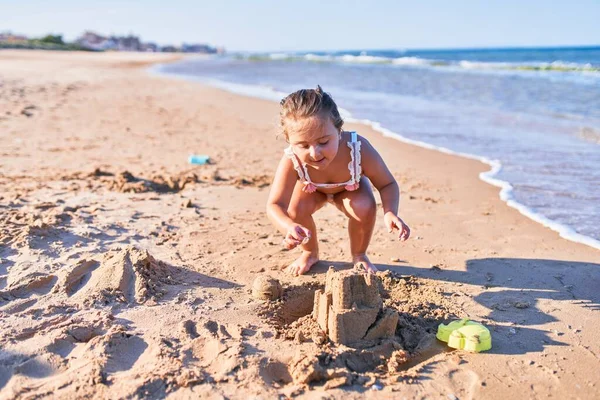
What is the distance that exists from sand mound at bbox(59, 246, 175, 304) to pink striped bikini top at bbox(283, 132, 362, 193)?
37.4 inches

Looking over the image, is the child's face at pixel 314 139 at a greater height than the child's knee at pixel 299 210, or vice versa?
the child's face at pixel 314 139

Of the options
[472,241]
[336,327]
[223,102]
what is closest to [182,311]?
[336,327]

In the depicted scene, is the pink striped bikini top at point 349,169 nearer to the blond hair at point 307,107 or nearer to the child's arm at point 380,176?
the child's arm at point 380,176

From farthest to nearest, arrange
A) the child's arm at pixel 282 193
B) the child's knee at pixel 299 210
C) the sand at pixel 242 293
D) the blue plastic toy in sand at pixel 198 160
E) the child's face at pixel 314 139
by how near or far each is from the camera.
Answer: the blue plastic toy in sand at pixel 198 160 < the child's knee at pixel 299 210 < the child's arm at pixel 282 193 < the child's face at pixel 314 139 < the sand at pixel 242 293

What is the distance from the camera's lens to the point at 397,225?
113 inches

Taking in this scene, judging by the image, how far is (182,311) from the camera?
102 inches

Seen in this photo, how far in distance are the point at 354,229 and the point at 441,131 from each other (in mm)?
5403

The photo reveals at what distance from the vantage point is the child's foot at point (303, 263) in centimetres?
323

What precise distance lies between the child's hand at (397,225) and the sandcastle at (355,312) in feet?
1.64

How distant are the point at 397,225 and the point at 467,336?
74 centimetres

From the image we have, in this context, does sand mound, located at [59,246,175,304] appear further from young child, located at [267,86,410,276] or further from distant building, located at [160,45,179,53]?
distant building, located at [160,45,179,53]

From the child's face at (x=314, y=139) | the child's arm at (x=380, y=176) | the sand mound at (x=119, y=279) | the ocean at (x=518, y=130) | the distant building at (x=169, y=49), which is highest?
the distant building at (x=169, y=49)

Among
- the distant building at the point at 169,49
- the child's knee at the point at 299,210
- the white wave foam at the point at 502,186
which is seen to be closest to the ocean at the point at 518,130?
the white wave foam at the point at 502,186

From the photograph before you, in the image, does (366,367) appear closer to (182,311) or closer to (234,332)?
(234,332)
